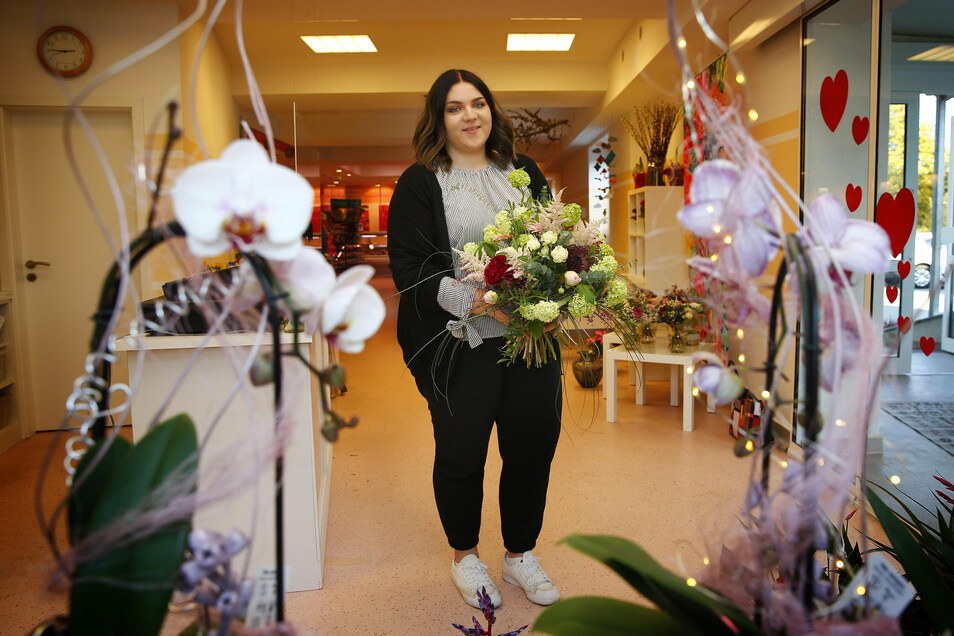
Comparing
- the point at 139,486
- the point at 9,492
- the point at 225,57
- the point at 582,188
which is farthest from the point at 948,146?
the point at 582,188

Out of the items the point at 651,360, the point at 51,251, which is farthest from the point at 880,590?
the point at 51,251

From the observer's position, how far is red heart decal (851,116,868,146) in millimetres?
2998

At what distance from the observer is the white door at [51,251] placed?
422 cm

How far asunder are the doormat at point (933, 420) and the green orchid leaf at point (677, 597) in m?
2.34

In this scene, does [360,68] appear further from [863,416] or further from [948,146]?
[863,416]

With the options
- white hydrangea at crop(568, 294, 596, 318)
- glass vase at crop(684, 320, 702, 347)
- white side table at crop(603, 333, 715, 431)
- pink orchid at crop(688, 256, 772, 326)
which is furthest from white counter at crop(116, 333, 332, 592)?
glass vase at crop(684, 320, 702, 347)

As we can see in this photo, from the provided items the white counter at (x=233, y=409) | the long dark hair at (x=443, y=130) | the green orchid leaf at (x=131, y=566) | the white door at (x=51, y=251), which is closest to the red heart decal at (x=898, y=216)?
the long dark hair at (x=443, y=130)

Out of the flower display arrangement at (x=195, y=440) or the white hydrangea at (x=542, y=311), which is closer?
the flower display arrangement at (x=195, y=440)

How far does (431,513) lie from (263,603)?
2265mm

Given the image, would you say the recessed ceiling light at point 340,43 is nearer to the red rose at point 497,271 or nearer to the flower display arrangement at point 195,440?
the red rose at point 497,271

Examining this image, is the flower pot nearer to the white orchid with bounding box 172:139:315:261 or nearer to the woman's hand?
the woman's hand

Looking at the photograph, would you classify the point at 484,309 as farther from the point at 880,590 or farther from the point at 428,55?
the point at 428,55

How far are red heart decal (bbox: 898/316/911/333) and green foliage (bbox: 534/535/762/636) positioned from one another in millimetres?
2269

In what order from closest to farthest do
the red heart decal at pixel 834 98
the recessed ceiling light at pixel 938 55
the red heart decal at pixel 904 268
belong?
the recessed ceiling light at pixel 938 55
the red heart decal at pixel 904 268
the red heart decal at pixel 834 98
